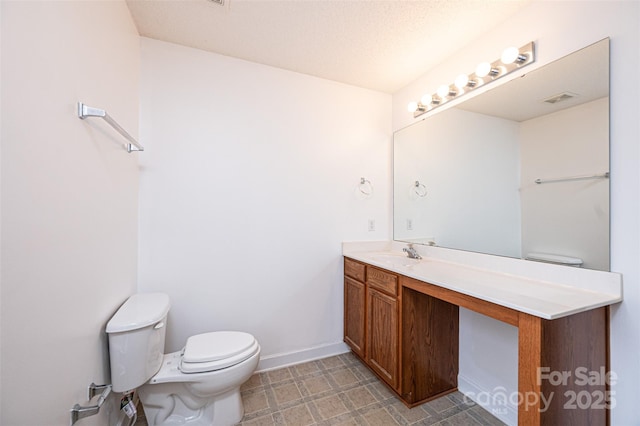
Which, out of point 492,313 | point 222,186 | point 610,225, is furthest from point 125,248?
point 610,225

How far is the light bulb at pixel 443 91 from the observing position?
190 cm

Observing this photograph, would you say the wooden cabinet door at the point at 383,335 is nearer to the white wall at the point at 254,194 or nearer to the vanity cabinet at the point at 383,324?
the vanity cabinet at the point at 383,324

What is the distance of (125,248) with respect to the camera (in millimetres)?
1491

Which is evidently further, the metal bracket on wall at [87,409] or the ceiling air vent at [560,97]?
the ceiling air vent at [560,97]

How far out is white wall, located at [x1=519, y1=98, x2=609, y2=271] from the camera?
117cm

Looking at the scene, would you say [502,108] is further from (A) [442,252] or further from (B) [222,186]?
(B) [222,186]

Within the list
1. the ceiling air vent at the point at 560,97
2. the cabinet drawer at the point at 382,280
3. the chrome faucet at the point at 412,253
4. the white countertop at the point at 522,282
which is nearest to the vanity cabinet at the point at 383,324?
the cabinet drawer at the point at 382,280

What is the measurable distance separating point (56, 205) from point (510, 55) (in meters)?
2.20

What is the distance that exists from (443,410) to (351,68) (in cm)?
246

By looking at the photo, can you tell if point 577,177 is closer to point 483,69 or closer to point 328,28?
point 483,69

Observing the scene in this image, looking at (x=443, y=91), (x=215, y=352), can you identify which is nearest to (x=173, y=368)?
(x=215, y=352)

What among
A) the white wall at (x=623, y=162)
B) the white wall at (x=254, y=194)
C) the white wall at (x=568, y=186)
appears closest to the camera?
the white wall at (x=623, y=162)

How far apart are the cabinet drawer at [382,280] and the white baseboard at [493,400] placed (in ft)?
2.62

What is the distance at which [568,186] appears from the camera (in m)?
1.29
